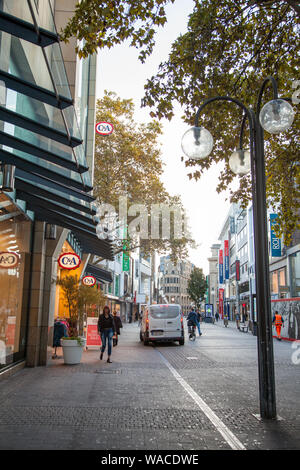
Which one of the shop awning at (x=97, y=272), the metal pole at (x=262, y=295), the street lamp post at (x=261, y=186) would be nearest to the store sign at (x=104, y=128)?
the shop awning at (x=97, y=272)

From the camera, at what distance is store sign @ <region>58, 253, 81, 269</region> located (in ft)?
51.1

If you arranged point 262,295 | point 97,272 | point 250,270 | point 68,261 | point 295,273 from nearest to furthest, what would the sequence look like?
point 262,295, point 68,261, point 97,272, point 295,273, point 250,270

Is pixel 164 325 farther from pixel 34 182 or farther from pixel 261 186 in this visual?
pixel 261 186

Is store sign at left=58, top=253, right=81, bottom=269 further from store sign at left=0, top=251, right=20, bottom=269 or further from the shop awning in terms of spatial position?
the shop awning

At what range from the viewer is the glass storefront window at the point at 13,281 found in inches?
385

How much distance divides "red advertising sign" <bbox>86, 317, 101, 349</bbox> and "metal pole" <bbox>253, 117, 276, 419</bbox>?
1178 centimetres

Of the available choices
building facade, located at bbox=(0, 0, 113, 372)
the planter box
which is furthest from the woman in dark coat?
the planter box

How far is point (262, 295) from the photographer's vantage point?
21.3 ft

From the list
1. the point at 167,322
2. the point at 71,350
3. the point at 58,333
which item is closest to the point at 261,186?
the point at 71,350

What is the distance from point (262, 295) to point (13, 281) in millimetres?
6580

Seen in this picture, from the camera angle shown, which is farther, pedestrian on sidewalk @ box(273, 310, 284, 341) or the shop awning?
the shop awning

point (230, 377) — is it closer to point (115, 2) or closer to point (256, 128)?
point (256, 128)
